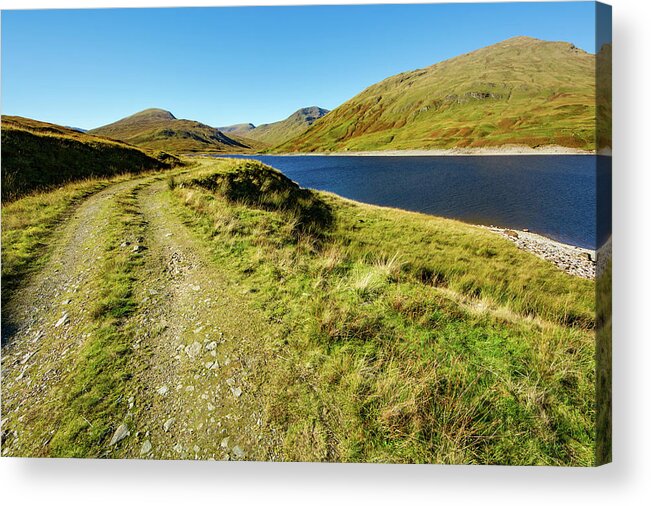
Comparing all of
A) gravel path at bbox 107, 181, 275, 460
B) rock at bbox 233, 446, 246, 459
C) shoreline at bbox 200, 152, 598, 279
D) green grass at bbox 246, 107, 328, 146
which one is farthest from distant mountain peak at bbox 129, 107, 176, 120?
green grass at bbox 246, 107, 328, 146

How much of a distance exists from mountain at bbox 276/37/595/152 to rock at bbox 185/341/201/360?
6.07 m

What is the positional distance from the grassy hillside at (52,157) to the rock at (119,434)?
487cm

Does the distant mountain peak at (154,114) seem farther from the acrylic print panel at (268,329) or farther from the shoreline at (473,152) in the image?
the shoreline at (473,152)

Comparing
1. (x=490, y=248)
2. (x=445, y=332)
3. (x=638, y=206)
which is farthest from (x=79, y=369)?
(x=490, y=248)

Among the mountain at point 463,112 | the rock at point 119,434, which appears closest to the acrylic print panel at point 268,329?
the rock at point 119,434

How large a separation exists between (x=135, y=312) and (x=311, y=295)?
258cm

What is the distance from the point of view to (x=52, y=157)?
8703 mm

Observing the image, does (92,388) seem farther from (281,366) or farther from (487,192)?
(487,192)

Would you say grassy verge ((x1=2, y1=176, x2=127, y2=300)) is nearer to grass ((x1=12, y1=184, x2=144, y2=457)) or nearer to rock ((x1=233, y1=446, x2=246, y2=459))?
grass ((x1=12, y1=184, x2=144, y2=457))

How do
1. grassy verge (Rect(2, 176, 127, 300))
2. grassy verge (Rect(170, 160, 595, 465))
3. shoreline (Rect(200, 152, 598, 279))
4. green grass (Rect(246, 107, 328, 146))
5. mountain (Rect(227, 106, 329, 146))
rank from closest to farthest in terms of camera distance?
1. grassy verge (Rect(170, 160, 595, 465))
2. grassy verge (Rect(2, 176, 127, 300))
3. shoreline (Rect(200, 152, 598, 279))
4. mountain (Rect(227, 106, 329, 146))
5. green grass (Rect(246, 107, 328, 146))

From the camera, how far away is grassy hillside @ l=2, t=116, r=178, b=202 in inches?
206

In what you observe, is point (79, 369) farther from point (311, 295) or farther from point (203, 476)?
point (311, 295)

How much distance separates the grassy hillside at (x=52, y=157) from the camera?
523cm

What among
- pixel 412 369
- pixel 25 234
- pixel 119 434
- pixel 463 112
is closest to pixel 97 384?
pixel 119 434
